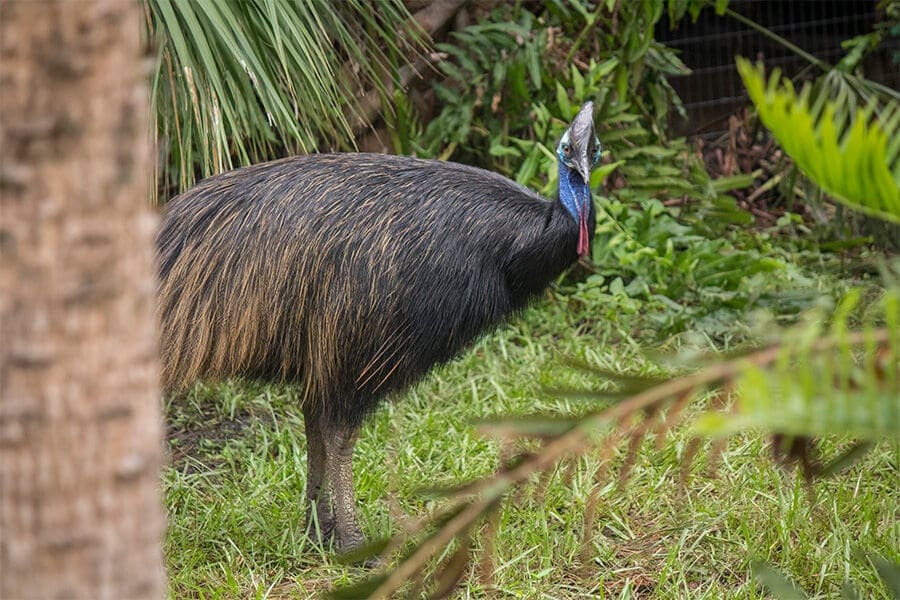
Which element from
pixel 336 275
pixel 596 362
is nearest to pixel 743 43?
pixel 596 362

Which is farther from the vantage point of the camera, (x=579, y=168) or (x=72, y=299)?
(x=579, y=168)

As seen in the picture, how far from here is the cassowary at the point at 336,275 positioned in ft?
9.98

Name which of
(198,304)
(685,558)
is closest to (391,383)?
(198,304)

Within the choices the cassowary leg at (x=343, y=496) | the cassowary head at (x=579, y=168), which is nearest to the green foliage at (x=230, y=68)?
the cassowary head at (x=579, y=168)

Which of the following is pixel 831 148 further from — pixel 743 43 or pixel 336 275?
pixel 743 43

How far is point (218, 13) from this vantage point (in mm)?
3324

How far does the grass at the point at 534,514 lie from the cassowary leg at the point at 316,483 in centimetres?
6

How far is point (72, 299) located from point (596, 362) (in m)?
3.39

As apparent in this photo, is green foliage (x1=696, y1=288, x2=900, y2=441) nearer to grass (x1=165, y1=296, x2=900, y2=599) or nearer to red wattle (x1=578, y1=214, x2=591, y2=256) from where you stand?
grass (x1=165, y1=296, x2=900, y2=599)

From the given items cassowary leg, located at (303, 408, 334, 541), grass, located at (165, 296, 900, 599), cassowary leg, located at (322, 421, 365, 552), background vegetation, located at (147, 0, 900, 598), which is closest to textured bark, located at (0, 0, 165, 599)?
background vegetation, located at (147, 0, 900, 598)

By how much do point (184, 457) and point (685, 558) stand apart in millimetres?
1660

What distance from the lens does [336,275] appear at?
3043mm

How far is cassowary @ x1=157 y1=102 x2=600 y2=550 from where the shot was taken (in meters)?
3.04

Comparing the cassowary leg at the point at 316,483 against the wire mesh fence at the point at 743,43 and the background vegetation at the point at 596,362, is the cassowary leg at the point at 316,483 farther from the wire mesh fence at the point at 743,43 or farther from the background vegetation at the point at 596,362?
the wire mesh fence at the point at 743,43
